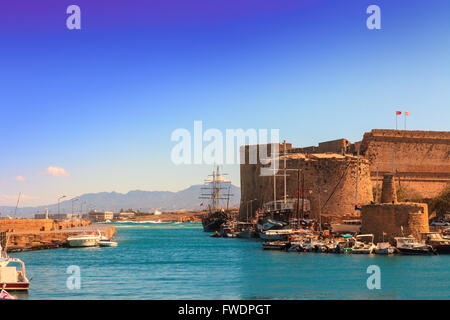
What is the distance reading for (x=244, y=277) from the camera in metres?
20.8

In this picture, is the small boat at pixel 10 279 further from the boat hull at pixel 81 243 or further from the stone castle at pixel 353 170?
the stone castle at pixel 353 170

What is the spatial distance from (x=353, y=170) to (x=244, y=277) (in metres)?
26.1

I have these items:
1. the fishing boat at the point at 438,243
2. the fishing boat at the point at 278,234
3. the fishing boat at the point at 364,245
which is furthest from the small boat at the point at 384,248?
the fishing boat at the point at 278,234

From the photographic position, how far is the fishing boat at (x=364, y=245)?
1107 inches

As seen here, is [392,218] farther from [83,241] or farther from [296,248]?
[83,241]

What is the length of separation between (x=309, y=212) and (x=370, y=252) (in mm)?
16132

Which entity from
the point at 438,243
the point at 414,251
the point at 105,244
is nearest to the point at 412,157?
the point at 438,243

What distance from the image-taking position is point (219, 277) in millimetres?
21234

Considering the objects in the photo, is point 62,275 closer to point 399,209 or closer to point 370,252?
point 370,252

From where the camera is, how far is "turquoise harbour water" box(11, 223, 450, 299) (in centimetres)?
1669

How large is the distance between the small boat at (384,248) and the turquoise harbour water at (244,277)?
0.85 meters

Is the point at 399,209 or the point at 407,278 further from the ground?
the point at 399,209

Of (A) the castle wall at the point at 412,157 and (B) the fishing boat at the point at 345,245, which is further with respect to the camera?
(A) the castle wall at the point at 412,157
